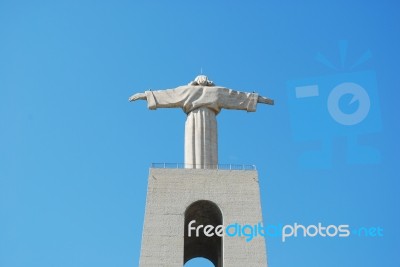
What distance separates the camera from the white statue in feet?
72.4

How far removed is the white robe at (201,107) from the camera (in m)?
22.0

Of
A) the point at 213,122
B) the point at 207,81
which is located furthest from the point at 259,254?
the point at 207,81

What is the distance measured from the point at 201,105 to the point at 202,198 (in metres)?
3.81

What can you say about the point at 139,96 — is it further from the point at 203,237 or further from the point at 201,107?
the point at 203,237

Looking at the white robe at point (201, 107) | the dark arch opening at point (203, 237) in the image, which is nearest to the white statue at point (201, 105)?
the white robe at point (201, 107)

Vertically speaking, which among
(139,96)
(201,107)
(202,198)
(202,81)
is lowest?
(202,198)

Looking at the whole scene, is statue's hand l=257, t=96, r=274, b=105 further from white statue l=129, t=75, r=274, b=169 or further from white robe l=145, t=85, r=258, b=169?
white robe l=145, t=85, r=258, b=169

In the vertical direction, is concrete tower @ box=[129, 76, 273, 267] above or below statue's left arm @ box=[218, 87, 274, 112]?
below

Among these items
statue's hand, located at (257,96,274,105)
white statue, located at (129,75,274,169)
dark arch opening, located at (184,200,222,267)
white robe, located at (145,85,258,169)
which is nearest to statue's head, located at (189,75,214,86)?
white statue, located at (129,75,274,169)

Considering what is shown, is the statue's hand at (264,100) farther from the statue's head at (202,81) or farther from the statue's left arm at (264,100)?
the statue's head at (202,81)

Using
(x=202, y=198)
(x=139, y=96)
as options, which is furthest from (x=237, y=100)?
(x=202, y=198)

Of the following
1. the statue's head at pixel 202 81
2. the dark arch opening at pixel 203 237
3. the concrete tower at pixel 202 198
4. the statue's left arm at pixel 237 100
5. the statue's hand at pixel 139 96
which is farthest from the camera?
the statue's hand at pixel 139 96

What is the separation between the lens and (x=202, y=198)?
816 inches

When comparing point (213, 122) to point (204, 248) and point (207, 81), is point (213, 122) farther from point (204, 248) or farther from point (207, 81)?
point (204, 248)
